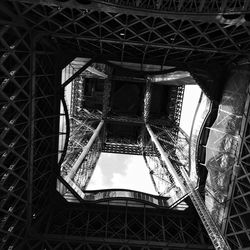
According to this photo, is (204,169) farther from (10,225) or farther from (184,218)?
(10,225)

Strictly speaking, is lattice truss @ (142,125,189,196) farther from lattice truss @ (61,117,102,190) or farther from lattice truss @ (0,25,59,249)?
lattice truss @ (0,25,59,249)

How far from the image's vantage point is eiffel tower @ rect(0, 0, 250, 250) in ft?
48.9

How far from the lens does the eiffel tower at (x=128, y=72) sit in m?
14.9

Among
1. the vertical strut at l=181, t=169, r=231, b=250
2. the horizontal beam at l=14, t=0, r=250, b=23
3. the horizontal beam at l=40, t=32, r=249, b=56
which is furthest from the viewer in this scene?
the vertical strut at l=181, t=169, r=231, b=250

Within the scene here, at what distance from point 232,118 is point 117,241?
12468mm

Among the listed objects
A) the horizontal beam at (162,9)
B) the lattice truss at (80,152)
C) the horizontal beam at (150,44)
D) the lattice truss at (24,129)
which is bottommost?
the lattice truss at (80,152)

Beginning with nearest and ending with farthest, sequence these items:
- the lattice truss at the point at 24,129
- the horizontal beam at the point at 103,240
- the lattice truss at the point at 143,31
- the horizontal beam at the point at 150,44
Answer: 1. the lattice truss at the point at 143,31
2. the lattice truss at the point at 24,129
3. the horizontal beam at the point at 150,44
4. the horizontal beam at the point at 103,240

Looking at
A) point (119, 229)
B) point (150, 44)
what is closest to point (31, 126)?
point (150, 44)

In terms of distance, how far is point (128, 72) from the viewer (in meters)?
21.8

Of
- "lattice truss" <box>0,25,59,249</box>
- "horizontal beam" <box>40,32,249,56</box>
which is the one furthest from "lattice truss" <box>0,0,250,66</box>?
"lattice truss" <box>0,25,59,249</box>

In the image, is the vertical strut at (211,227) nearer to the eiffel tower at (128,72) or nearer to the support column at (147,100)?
the eiffel tower at (128,72)

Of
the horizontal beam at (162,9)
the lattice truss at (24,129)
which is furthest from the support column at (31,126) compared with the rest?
the horizontal beam at (162,9)

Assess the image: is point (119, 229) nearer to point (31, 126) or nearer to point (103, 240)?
point (103, 240)

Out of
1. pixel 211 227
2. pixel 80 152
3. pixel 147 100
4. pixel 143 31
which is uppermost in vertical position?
pixel 143 31
